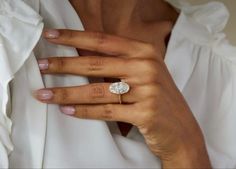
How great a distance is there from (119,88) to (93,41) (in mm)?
89

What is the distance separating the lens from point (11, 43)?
655mm

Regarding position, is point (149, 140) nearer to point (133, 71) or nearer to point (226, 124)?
point (133, 71)

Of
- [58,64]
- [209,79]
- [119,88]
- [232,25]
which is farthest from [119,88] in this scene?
[232,25]

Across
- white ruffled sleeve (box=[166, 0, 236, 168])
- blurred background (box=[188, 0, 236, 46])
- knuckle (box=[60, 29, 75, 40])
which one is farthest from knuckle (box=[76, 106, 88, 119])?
blurred background (box=[188, 0, 236, 46])

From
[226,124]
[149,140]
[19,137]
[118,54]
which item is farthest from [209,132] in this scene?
[19,137]

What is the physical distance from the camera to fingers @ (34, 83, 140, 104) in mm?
695

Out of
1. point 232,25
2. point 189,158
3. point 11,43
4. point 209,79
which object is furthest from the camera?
point 232,25

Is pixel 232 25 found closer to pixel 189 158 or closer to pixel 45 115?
pixel 189 158

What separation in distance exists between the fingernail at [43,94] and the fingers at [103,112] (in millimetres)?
37

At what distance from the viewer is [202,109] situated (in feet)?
3.22

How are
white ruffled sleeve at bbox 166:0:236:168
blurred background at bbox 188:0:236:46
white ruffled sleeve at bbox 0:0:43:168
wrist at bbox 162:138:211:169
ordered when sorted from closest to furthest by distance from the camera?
1. white ruffled sleeve at bbox 0:0:43:168
2. wrist at bbox 162:138:211:169
3. white ruffled sleeve at bbox 166:0:236:168
4. blurred background at bbox 188:0:236:46

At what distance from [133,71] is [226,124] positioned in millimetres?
358

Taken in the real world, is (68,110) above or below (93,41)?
below

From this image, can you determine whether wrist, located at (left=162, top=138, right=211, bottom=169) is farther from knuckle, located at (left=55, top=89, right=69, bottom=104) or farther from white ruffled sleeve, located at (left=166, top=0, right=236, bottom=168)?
knuckle, located at (left=55, top=89, right=69, bottom=104)
